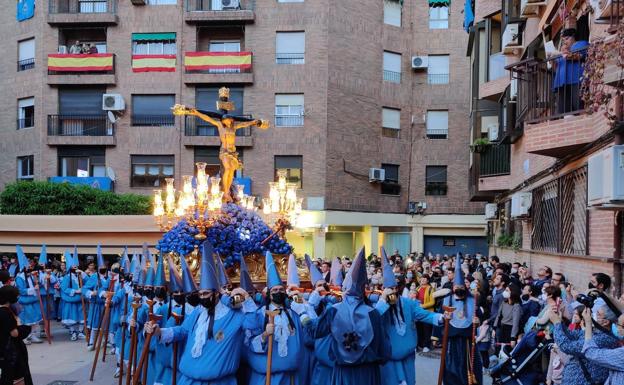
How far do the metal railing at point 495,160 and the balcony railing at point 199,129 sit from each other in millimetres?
10742

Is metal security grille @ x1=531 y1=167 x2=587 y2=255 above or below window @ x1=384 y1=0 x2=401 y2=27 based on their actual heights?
below

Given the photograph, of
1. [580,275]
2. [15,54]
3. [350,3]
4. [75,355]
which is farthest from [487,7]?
[15,54]

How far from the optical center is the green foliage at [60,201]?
83.0ft

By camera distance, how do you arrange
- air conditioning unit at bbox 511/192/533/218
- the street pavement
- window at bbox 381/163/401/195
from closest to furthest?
the street pavement
air conditioning unit at bbox 511/192/533/218
window at bbox 381/163/401/195

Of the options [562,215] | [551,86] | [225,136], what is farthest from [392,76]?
[551,86]

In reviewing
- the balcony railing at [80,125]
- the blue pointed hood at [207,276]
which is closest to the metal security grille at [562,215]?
the blue pointed hood at [207,276]

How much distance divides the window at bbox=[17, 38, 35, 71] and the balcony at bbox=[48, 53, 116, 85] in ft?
5.19

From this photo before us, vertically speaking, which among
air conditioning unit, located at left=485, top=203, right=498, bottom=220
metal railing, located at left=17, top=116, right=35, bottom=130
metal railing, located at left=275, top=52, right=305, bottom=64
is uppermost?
metal railing, located at left=275, top=52, right=305, bottom=64

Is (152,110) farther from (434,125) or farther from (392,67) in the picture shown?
(434,125)

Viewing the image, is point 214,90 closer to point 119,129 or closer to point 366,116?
point 119,129

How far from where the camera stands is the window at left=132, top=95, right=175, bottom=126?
28.3 m

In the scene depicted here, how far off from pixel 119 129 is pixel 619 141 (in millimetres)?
23687

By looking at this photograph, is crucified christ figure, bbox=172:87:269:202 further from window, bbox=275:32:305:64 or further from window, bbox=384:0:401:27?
window, bbox=384:0:401:27

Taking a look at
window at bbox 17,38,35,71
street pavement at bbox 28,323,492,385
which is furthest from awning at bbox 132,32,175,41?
street pavement at bbox 28,323,492,385
